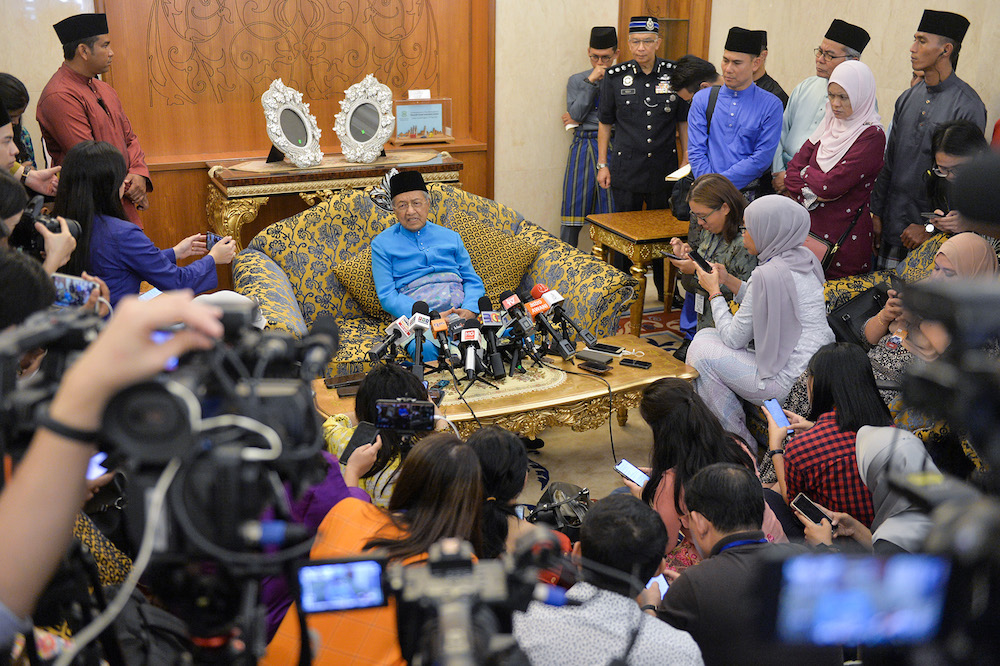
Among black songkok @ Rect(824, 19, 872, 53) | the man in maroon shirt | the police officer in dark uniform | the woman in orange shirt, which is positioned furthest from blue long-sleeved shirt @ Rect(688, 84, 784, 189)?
the woman in orange shirt

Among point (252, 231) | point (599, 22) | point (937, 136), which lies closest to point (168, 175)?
point (252, 231)

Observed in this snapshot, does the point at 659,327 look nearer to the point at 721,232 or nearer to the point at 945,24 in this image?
the point at 721,232

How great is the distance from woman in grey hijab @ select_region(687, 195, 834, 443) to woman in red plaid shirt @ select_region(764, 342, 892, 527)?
71 centimetres

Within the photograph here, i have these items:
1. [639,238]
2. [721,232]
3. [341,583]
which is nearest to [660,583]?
[341,583]

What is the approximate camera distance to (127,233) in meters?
2.86

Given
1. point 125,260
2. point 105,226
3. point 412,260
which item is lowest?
point 412,260

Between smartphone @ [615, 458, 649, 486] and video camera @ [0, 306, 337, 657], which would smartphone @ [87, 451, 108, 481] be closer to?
video camera @ [0, 306, 337, 657]

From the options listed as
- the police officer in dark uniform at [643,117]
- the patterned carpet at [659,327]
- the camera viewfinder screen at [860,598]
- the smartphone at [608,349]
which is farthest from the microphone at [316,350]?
the police officer in dark uniform at [643,117]

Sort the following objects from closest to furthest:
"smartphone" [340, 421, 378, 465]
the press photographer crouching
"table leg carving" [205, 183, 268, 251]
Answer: the press photographer crouching, "smartphone" [340, 421, 378, 465], "table leg carving" [205, 183, 268, 251]

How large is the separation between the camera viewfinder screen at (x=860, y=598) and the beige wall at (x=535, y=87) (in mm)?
5201

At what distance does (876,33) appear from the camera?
5102 mm

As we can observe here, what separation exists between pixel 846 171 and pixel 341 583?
361cm

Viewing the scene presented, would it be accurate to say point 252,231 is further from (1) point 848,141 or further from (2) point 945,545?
(2) point 945,545

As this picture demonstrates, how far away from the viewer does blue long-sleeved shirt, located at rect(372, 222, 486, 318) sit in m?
3.86
